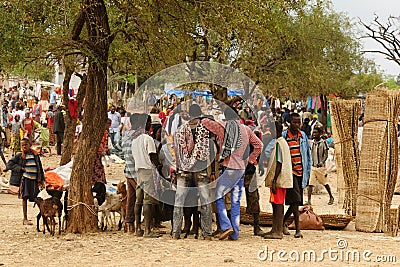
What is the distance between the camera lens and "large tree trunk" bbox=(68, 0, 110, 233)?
1115 centimetres

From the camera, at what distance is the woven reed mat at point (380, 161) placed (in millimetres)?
11398

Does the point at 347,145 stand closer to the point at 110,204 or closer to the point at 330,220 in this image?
the point at 330,220

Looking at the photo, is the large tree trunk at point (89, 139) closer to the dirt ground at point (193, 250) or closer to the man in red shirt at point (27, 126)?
the dirt ground at point (193, 250)

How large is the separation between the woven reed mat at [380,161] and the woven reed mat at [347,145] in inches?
35.5

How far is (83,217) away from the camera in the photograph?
11227 millimetres

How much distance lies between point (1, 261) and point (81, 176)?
248cm

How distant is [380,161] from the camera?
11.4 meters

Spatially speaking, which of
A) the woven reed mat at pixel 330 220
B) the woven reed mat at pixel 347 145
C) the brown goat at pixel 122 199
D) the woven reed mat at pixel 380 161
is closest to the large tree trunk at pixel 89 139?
the brown goat at pixel 122 199

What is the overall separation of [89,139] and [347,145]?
436 centimetres

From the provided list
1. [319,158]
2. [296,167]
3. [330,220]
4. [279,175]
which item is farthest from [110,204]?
[319,158]

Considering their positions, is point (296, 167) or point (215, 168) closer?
point (215, 168)

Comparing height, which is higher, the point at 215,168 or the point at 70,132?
the point at 70,132

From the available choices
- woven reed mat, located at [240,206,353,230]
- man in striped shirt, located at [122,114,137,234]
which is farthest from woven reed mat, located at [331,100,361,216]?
man in striped shirt, located at [122,114,137,234]

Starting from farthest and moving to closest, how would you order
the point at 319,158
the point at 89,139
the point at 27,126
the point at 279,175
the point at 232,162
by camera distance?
the point at 27,126 < the point at 319,158 < the point at 89,139 < the point at 279,175 < the point at 232,162
